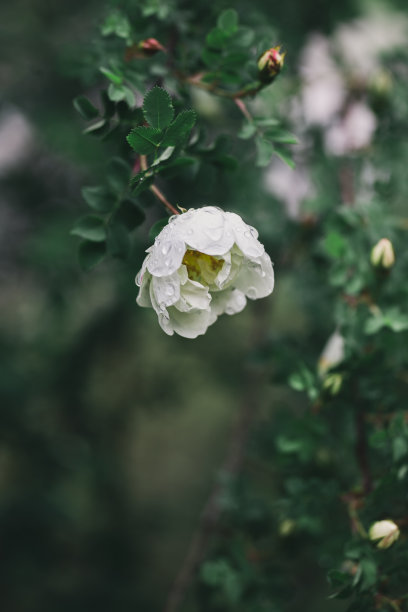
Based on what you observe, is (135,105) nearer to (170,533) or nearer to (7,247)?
(7,247)

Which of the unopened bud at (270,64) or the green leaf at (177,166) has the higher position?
the unopened bud at (270,64)

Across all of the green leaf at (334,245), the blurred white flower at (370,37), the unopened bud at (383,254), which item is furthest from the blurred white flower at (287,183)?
the unopened bud at (383,254)

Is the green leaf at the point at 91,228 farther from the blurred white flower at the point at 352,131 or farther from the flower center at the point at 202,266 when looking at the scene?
the blurred white flower at the point at 352,131

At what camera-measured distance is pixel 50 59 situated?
83.3 inches

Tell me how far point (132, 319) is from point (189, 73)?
1.60 meters

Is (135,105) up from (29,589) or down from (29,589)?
up

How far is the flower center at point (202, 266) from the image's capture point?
0.83 metres

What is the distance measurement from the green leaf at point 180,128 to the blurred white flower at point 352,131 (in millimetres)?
1004

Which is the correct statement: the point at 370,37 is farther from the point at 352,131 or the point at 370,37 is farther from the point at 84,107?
the point at 84,107

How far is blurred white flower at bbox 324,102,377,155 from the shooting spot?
168 centimetres

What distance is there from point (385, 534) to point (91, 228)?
697 mm

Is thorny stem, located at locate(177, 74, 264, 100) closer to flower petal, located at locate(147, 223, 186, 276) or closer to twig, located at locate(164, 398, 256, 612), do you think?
flower petal, located at locate(147, 223, 186, 276)

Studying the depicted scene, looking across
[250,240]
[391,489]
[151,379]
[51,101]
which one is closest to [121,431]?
[151,379]

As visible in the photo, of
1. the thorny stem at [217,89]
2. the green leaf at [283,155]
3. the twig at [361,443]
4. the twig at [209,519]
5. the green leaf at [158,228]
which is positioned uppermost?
the thorny stem at [217,89]
